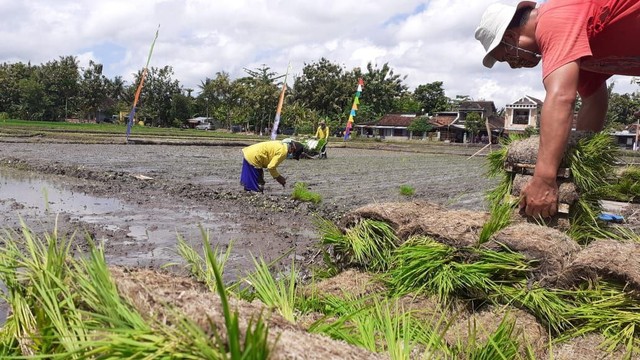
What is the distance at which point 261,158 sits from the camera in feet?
28.7

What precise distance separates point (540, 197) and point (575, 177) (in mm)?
320

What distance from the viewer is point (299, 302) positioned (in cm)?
262

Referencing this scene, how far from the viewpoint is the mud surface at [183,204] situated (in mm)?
5508

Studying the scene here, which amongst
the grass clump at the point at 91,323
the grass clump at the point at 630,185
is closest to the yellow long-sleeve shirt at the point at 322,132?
the grass clump at the point at 630,185

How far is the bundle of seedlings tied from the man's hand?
0.12 metres

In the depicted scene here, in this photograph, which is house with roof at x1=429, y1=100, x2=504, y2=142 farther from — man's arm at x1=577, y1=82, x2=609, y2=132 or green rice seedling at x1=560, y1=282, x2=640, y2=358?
green rice seedling at x1=560, y1=282, x2=640, y2=358

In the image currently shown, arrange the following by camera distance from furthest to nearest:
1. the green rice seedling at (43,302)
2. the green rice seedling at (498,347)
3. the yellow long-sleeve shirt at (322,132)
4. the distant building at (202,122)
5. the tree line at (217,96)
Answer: the distant building at (202,122) → the tree line at (217,96) → the yellow long-sleeve shirt at (322,132) → the green rice seedling at (498,347) → the green rice seedling at (43,302)

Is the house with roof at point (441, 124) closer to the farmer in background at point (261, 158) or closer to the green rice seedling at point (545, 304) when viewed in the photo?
the farmer in background at point (261, 158)

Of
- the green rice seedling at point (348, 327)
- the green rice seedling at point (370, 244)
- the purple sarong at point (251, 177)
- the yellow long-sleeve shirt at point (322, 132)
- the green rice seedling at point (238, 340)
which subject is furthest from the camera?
the yellow long-sleeve shirt at point (322, 132)

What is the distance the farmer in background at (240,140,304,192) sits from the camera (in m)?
8.56

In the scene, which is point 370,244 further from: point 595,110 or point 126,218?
point 126,218

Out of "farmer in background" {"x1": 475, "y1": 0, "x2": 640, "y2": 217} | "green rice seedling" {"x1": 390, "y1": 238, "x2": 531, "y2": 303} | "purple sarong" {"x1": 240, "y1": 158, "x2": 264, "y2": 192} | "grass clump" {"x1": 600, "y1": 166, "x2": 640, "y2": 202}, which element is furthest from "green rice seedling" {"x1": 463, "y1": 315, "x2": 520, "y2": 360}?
"purple sarong" {"x1": 240, "y1": 158, "x2": 264, "y2": 192}

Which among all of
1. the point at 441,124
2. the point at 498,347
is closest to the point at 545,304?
the point at 498,347

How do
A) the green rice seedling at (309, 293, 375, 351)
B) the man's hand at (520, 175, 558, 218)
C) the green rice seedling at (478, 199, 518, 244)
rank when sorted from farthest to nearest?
the green rice seedling at (478, 199, 518, 244) → the man's hand at (520, 175, 558, 218) → the green rice seedling at (309, 293, 375, 351)
